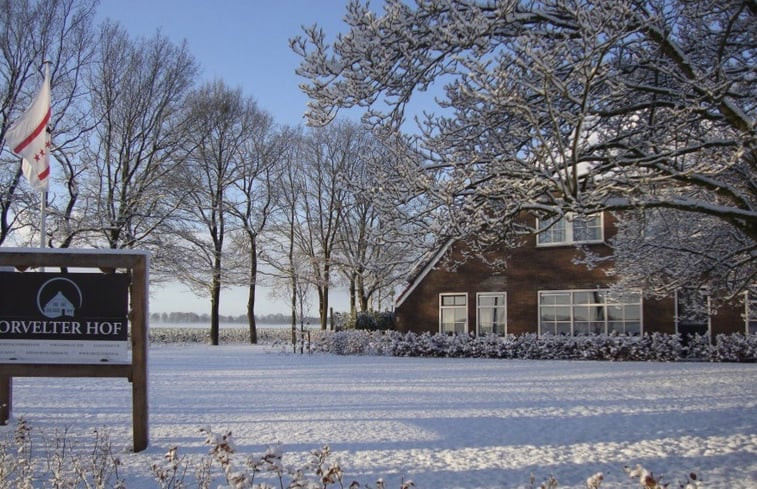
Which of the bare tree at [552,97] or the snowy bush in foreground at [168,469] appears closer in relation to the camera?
the snowy bush in foreground at [168,469]

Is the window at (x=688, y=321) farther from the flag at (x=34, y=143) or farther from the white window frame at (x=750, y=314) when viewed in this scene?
the flag at (x=34, y=143)

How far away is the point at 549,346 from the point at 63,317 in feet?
61.0

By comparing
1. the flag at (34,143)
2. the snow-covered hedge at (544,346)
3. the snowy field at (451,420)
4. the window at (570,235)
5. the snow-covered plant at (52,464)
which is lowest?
the snow-covered hedge at (544,346)

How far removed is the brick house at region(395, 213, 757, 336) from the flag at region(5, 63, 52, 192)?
1445 centimetres

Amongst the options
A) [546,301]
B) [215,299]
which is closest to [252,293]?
[215,299]

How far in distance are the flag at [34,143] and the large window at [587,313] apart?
18.7 metres

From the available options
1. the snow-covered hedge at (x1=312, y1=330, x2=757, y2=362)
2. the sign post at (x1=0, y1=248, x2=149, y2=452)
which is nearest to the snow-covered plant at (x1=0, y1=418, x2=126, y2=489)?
the sign post at (x1=0, y1=248, x2=149, y2=452)

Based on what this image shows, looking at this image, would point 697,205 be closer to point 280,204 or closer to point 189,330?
point 280,204

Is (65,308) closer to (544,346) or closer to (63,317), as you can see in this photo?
(63,317)

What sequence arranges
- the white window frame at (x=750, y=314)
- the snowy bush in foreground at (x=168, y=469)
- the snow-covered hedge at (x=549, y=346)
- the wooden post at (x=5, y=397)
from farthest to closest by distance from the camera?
the snow-covered hedge at (x=549, y=346) → the white window frame at (x=750, y=314) → the wooden post at (x=5, y=397) → the snowy bush in foreground at (x=168, y=469)

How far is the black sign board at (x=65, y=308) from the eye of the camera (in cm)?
847

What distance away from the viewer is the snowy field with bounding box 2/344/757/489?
7277mm

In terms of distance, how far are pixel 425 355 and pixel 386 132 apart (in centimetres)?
1857

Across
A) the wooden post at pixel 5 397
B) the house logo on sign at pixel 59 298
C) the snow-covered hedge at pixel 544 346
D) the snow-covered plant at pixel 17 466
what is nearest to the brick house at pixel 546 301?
the snow-covered hedge at pixel 544 346
